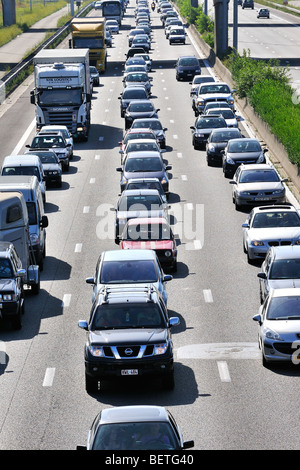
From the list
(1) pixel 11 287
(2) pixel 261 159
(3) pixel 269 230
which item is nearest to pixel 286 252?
(3) pixel 269 230

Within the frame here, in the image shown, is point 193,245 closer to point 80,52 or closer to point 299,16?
point 80,52

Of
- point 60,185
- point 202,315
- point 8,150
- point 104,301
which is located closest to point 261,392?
point 104,301

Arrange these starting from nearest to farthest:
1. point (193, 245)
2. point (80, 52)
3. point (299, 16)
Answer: point (193, 245), point (80, 52), point (299, 16)

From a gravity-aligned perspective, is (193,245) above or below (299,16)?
above

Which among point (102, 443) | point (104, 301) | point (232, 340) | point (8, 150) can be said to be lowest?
point (8, 150)

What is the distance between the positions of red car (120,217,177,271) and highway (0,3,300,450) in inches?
24.4

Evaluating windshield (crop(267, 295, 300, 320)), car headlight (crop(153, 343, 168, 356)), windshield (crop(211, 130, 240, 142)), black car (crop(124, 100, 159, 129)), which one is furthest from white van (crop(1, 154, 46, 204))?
black car (crop(124, 100, 159, 129))

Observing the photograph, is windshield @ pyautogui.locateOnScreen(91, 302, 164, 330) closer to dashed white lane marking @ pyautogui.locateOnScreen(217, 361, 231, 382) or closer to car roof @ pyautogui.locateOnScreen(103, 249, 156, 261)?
dashed white lane marking @ pyautogui.locateOnScreen(217, 361, 231, 382)

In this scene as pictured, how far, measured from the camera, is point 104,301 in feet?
67.1

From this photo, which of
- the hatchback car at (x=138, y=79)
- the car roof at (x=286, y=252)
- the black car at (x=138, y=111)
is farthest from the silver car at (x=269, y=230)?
the hatchback car at (x=138, y=79)

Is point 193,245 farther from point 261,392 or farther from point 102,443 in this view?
point 102,443
